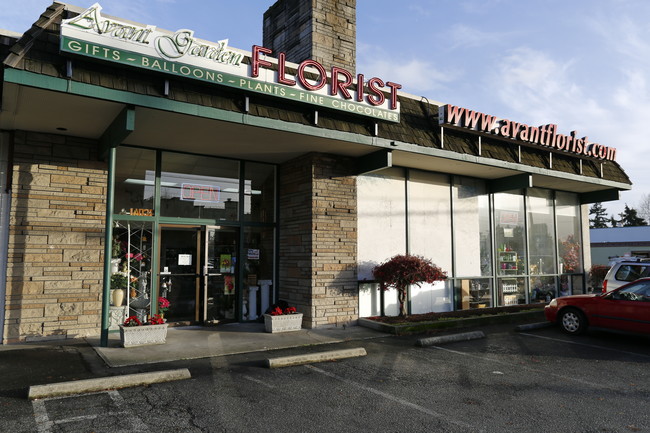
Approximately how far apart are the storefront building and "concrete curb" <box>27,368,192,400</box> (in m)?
2.46

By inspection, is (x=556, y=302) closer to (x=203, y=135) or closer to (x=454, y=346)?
(x=454, y=346)

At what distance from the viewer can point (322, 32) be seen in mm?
12469

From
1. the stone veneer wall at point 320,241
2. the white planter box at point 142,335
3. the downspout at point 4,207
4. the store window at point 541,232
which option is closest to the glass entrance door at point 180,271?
the white planter box at point 142,335

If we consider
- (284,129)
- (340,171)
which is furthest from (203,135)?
(340,171)

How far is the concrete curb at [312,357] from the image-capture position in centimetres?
661

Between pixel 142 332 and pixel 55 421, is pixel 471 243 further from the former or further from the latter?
pixel 55 421

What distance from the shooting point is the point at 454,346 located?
8.45 meters

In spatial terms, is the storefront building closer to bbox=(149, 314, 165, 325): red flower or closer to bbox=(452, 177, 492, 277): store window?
bbox=(452, 177, 492, 277): store window

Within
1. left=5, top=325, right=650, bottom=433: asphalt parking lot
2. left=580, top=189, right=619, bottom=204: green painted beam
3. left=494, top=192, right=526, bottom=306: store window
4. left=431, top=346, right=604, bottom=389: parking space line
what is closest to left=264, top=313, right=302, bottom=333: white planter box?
left=5, top=325, right=650, bottom=433: asphalt parking lot

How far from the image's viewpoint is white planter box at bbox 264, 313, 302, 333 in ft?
30.8

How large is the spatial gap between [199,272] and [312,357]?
424 cm

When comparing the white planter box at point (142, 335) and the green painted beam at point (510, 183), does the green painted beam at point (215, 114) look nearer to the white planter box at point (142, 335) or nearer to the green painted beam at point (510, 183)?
the green painted beam at point (510, 183)

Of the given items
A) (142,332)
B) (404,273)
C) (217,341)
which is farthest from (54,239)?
(404,273)

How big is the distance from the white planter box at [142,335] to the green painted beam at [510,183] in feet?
33.5
